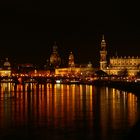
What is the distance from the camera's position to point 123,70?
13538 cm

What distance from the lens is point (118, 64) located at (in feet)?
461

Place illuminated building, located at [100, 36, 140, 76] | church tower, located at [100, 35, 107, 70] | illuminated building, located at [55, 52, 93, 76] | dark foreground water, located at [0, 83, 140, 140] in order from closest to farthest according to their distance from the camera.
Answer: dark foreground water, located at [0, 83, 140, 140]
illuminated building, located at [100, 36, 140, 76]
church tower, located at [100, 35, 107, 70]
illuminated building, located at [55, 52, 93, 76]

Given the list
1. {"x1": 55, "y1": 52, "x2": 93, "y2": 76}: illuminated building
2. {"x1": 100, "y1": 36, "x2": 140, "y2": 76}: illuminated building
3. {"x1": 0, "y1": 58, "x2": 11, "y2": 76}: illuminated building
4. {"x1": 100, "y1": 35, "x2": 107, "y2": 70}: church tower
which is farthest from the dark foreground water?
{"x1": 0, "y1": 58, "x2": 11, "y2": 76}: illuminated building

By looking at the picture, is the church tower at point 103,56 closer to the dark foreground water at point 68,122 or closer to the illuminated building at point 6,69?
the illuminated building at point 6,69

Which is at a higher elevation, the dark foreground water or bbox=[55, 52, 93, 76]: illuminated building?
bbox=[55, 52, 93, 76]: illuminated building

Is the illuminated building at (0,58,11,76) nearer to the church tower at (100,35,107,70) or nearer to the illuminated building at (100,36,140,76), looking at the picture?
the church tower at (100,35,107,70)

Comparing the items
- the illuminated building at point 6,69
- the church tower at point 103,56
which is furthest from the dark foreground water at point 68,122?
the illuminated building at point 6,69

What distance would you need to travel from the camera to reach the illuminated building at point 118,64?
137000 mm

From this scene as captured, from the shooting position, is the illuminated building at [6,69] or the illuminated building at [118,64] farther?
the illuminated building at [6,69]

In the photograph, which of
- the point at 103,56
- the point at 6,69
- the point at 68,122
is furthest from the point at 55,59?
the point at 68,122

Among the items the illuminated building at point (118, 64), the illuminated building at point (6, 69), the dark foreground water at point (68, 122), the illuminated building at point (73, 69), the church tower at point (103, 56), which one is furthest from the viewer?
the illuminated building at point (6, 69)

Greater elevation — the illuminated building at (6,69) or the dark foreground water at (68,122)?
the illuminated building at (6,69)

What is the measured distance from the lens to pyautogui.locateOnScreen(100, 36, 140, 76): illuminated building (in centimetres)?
13700

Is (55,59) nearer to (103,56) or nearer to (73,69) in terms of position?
(73,69)
